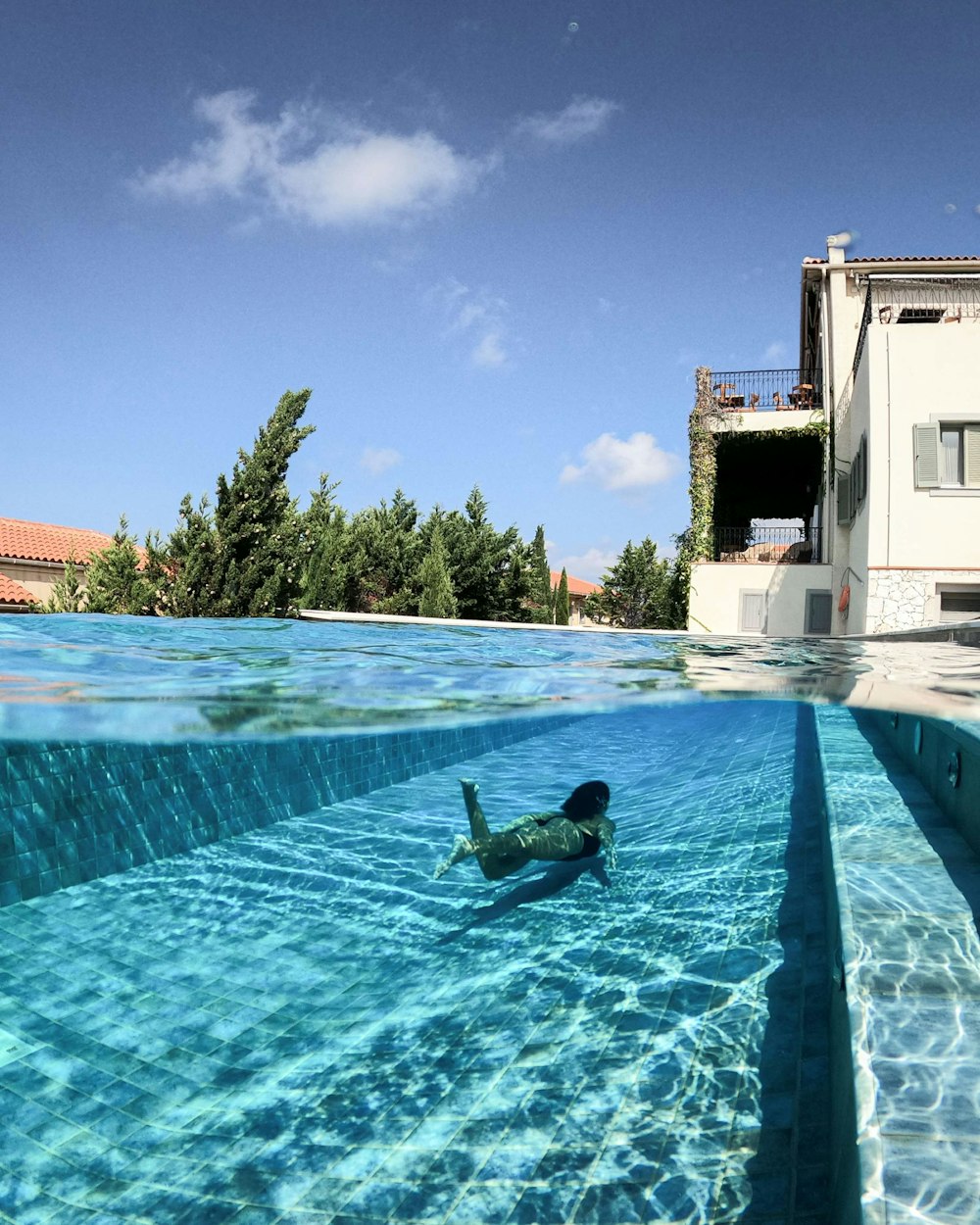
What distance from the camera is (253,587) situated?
18609 mm

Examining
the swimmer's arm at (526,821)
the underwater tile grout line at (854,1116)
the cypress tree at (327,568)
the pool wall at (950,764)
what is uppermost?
the cypress tree at (327,568)

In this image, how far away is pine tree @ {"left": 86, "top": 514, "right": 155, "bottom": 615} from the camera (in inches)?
724

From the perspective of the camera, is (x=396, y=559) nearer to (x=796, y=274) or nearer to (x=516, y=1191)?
(x=796, y=274)

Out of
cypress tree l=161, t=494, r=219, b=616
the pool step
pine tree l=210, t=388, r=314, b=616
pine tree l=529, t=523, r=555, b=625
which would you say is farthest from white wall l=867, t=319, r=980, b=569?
pine tree l=529, t=523, r=555, b=625

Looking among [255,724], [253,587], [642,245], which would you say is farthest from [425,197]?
[255,724]

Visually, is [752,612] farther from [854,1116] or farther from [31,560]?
[31,560]

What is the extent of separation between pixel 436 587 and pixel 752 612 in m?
11.4

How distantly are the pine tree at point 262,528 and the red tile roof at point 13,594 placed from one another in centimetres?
Result: 658

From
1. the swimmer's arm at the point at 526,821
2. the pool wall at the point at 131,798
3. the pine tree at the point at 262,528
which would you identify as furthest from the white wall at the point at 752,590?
the swimmer's arm at the point at 526,821

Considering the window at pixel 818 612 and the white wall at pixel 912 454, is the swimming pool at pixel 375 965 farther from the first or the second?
the window at pixel 818 612

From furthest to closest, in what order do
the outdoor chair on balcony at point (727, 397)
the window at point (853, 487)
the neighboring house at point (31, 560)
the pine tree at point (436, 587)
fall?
the pine tree at point (436, 587) < the neighboring house at point (31, 560) < the outdoor chair on balcony at point (727, 397) < the window at point (853, 487)

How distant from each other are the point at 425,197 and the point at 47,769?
1289 cm

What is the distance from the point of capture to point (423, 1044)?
4559 millimetres

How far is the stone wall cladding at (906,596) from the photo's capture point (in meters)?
15.0
